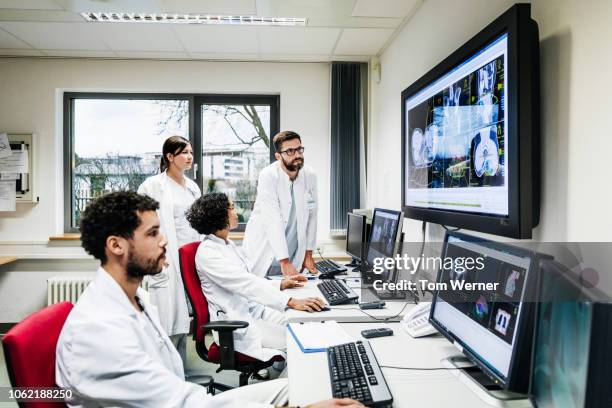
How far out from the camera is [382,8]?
2600 mm

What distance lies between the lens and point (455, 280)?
1.24 metres

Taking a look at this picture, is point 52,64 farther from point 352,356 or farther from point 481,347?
point 481,347

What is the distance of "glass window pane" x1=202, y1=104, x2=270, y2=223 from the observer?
3809 millimetres

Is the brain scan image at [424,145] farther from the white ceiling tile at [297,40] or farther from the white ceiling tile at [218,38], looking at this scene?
the white ceiling tile at [218,38]

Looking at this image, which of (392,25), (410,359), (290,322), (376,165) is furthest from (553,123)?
(376,165)

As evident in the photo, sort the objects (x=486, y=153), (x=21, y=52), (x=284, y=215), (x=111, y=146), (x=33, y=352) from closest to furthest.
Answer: (x=33, y=352)
(x=486, y=153)
(x=284, y=215)
(x=21, y=52)
(x=111, y=146)

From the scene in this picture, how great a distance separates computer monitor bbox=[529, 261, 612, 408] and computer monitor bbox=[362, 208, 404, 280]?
104 cm

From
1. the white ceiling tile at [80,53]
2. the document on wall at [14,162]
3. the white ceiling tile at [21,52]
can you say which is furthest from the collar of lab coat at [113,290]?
the white ceiling tile at [21,52]

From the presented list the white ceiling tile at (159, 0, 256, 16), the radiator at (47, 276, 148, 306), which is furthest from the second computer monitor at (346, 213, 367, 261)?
the radiator at (47, 276, 148, 306)

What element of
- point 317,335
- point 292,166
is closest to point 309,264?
point 292,166

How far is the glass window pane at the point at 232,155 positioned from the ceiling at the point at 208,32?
54cm

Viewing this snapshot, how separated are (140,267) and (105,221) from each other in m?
0.15

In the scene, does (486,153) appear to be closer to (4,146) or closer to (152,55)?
(152,55)

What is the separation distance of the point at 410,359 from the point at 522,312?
0.46 metres
